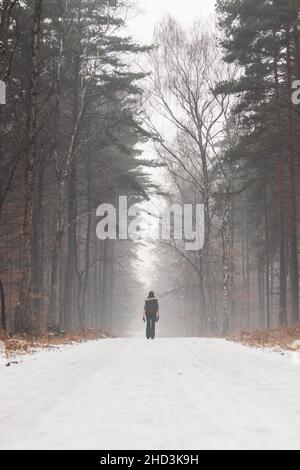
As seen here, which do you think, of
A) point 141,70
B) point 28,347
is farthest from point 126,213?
point 28,347

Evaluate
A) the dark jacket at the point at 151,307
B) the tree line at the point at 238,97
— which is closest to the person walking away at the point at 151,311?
the dark jacket at the point at 151,307

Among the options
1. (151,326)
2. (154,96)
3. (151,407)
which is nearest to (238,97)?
(154,96)

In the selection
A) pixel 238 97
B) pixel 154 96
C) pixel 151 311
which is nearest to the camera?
pixel 151 311

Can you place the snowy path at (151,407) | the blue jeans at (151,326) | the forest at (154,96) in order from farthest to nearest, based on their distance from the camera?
1. the forest at (154,96)
2. the blue jeans at (151,326)
3. the snowy path at (151,407)

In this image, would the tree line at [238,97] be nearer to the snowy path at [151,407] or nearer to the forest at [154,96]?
the forest at [154,96]

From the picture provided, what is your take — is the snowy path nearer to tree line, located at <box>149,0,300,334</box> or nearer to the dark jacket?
the dark jacket

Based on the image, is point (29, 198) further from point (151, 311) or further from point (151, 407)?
point (151, 407)

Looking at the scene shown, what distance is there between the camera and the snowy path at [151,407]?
321cm

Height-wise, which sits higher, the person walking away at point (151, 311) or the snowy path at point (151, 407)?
the snowy path at point (151, 407)

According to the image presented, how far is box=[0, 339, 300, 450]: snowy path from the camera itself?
10.5 ft

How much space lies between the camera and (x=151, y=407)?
427 centimetres
